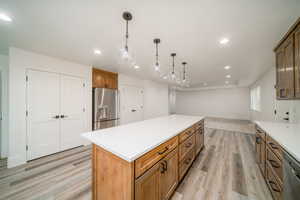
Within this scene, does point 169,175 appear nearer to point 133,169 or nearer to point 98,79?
point 133,169

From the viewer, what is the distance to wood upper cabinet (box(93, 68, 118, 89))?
3.64 m

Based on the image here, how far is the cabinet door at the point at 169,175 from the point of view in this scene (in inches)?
48.8

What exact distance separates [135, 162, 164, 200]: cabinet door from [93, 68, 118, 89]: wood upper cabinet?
11.0 ft

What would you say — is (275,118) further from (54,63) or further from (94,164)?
(54,63)

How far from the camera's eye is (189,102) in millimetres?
9961

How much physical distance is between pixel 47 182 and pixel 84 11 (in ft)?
8.92

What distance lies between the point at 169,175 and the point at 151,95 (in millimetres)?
4818

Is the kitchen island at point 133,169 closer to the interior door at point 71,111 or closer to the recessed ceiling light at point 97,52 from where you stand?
the recessed ceiling light at point 97,52

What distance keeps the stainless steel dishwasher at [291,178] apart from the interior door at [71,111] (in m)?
4.09

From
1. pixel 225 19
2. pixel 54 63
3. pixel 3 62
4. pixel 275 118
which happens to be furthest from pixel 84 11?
pixel 275 118

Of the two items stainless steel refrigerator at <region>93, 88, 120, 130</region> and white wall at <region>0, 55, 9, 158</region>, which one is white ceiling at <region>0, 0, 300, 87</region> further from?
stainless steel refrigerator at <region>93, 88, 120, 130</region>

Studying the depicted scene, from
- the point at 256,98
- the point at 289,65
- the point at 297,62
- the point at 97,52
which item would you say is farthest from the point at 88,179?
the point at 256,98

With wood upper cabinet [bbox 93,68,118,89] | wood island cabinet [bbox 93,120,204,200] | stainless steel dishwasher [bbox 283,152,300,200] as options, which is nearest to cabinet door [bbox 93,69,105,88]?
wood upper cabinet [bbox 93,68,118,89]

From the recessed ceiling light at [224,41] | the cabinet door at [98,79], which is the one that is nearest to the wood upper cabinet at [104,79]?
the cabinet door at [98,79]
